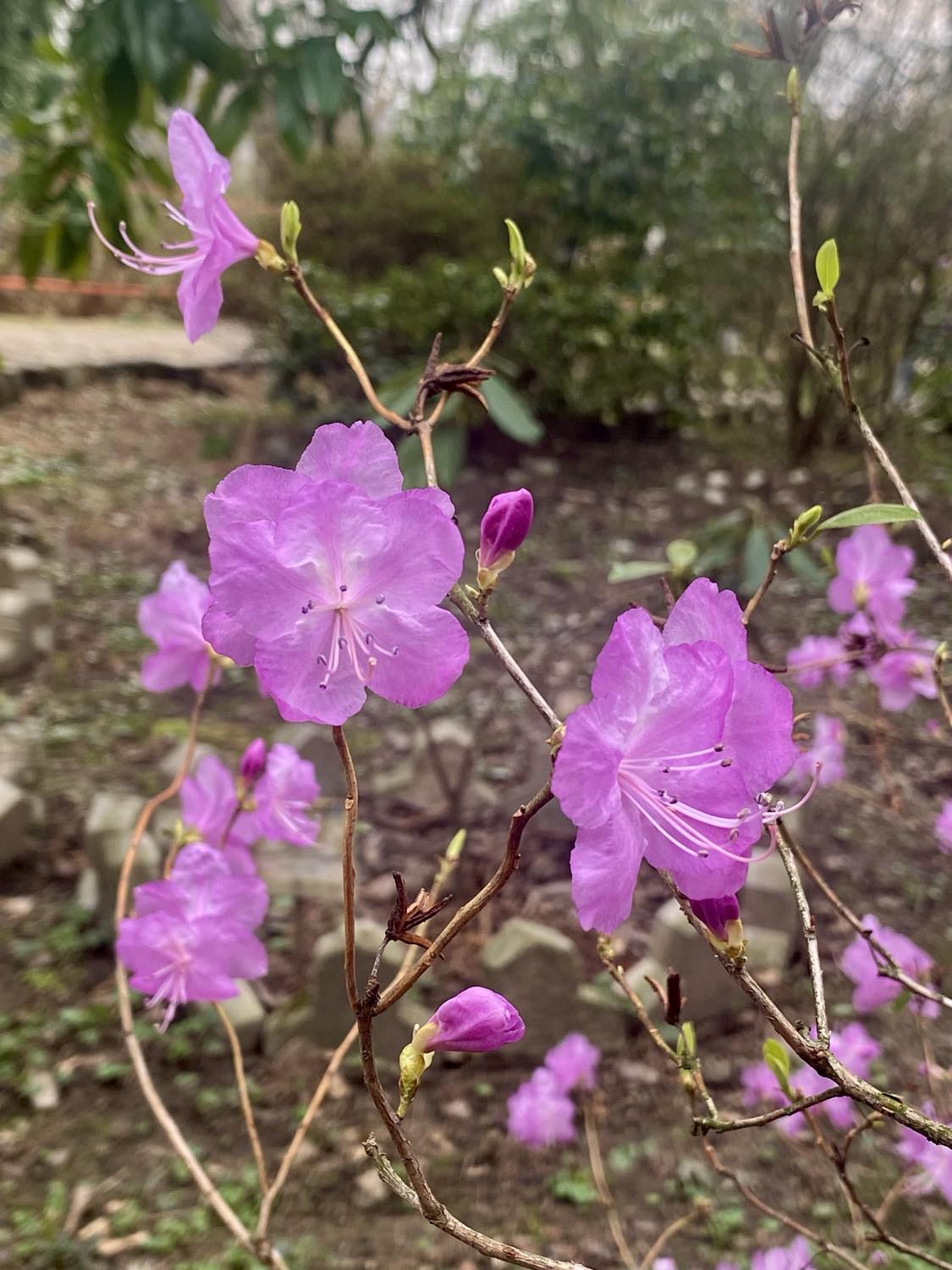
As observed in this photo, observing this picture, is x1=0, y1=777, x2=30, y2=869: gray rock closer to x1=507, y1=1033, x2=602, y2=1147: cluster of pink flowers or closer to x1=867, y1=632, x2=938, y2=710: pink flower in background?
x1=507, y1=1033, x2=602, y2=1147: cluster of pink flowers

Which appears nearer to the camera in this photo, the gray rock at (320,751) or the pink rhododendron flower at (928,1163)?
the pink rhododendron flower at (928,1163)

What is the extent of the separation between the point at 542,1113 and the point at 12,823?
1.17m

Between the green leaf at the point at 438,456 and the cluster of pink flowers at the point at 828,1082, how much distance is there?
1084 millimetres

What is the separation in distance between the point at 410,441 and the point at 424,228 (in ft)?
13.2

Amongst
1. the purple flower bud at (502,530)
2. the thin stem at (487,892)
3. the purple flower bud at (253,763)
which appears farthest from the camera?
the purple flower bud at (253,763)

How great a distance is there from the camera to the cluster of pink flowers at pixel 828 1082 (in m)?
1.27

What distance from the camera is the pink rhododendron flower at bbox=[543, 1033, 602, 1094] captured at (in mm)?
1458

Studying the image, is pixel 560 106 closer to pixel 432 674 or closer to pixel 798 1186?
pixel 798 1186

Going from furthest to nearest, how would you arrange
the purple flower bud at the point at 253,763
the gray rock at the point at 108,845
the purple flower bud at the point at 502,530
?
1. the gray rock at the point at 108,845
2. the purple flower bud at the point at 253,763
3. the purple flower bud at the point at 502,530

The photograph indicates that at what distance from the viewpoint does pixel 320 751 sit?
2.11 metres

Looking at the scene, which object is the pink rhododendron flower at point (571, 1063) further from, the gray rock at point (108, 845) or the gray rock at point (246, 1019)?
the gray rock at point (108, 845)

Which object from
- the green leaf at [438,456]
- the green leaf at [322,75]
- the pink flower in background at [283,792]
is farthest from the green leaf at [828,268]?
the green leaf at [322,75]

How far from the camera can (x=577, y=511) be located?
14.7 feet

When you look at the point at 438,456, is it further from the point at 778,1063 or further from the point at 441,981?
the point at 778,1063
